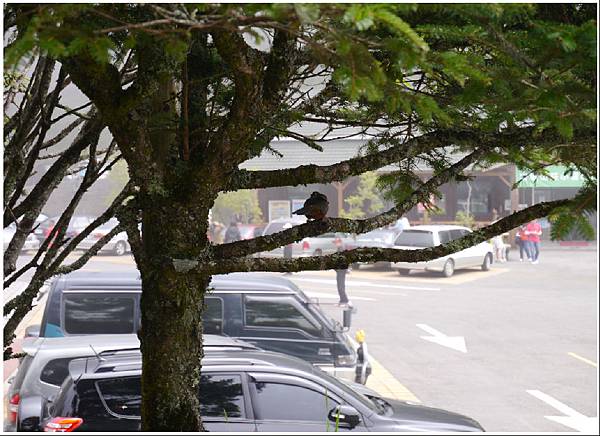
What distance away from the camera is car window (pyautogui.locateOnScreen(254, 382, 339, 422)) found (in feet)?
19.7

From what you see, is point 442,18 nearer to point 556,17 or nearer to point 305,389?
point 556,17

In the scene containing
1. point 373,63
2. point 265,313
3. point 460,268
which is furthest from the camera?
point 460,268

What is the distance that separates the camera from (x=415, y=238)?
19922 millimetres

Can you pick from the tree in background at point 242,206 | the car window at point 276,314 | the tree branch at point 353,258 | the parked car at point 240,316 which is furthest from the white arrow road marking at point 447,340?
the tree in background at point 242,206

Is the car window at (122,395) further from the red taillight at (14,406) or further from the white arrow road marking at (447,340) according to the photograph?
the white arrow road marking at (447,340)

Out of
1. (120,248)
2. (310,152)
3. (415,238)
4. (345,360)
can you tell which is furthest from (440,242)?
(120,248)

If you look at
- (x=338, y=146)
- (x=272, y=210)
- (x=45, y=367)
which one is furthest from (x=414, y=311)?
(x=272, y=210)

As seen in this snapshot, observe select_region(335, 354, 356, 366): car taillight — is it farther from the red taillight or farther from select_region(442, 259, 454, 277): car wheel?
select_region(442, 259, 454, 277): car wheel

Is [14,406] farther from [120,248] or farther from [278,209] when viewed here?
[278,209]

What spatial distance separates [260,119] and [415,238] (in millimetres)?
17757

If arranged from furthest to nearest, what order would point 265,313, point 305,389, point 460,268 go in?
point 460,268
point 265,313
point 305,389

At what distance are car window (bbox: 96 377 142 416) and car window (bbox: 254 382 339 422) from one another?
92 cm

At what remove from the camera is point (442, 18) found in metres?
2.00

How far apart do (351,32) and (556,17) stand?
2.30 ft
